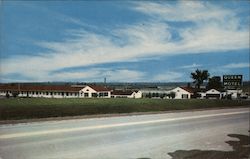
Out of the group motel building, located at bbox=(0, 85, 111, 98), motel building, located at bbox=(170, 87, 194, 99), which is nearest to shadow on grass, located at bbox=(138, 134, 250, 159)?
motel building, located at bbox=(0, 85, 111, 98)

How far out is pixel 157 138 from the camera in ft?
35.1

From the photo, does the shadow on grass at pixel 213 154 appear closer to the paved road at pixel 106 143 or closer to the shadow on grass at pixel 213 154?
the shadow on grass at pixel 213 154

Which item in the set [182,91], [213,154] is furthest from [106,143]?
[182,91]

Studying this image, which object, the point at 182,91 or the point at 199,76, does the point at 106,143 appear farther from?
the point at 182,91

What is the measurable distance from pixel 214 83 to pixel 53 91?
5.97m

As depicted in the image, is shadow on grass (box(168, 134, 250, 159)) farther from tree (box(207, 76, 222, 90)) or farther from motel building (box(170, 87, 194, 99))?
motel building (box(170, 87, 194, 99))

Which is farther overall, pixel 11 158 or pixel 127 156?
pixel 127 156

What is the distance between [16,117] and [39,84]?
29.5 feet

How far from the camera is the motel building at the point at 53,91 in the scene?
6.32m

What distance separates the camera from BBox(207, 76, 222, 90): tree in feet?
36.0

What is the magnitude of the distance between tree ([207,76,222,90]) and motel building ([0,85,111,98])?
3.62 meters

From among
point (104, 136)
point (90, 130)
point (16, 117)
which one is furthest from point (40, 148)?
point (16, 117)

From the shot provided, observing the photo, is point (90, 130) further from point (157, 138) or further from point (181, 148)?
point (181, 148)

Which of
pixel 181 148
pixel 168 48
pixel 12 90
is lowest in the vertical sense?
pixel 181 148
